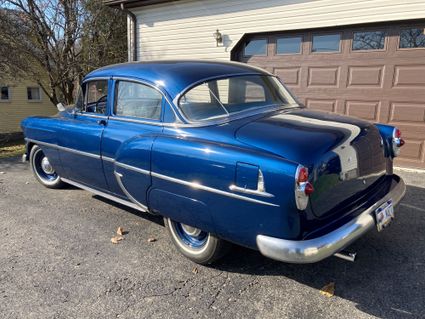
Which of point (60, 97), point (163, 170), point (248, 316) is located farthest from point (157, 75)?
point (60, 97)

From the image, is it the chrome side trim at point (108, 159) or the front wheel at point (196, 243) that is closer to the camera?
the front wheel at point (196, 243)

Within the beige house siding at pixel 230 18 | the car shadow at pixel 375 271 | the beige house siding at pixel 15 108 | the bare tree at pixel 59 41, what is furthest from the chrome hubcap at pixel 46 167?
the beige house siding at pixel 15 108

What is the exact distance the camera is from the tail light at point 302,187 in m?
2.37

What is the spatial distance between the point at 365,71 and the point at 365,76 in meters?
0.09

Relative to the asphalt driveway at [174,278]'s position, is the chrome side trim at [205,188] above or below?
above

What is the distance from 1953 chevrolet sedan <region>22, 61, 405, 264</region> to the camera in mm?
2475

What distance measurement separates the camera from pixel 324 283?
2.95 meters

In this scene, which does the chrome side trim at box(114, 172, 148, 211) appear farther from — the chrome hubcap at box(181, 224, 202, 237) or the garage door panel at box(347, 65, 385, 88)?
the garage door panel at box(347, 65, 385, 88)

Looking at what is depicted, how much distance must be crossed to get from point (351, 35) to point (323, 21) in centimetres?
58

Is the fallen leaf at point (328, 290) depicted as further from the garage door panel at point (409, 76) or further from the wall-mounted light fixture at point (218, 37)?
the wall-mounted light fixture at point (218, 37)

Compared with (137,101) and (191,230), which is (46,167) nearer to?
(137,101)

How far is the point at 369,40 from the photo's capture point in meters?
6.50

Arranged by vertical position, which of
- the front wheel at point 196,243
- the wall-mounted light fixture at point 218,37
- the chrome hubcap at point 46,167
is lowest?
the front wheel at point 196,243

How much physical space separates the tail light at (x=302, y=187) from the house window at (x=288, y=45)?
5467 millimetres
